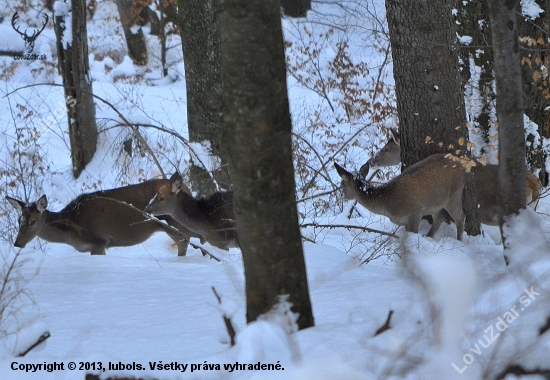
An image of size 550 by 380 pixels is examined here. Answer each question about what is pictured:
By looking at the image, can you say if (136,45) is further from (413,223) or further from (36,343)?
(36,343)

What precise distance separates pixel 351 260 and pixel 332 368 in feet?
12.9

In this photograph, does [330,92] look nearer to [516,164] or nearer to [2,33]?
[2,33]

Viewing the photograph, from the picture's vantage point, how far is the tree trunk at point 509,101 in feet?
15.2

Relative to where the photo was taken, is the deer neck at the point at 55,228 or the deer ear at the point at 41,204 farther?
the deer neck at the point at 55,228

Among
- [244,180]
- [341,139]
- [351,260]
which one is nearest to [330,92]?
[341,139]

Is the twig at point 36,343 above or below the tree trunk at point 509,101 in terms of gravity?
below

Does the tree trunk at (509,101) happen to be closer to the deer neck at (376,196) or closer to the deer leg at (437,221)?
the deer neck at (376,196)

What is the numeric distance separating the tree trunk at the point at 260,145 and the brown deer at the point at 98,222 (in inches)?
226

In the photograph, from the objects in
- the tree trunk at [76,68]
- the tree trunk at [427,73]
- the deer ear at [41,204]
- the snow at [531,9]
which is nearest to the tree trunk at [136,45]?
the tree trunk at [76,68]

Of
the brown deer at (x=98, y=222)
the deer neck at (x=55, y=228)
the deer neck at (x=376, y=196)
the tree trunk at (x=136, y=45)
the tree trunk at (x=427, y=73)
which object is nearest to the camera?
the tree trunk at (x=427, y=73)

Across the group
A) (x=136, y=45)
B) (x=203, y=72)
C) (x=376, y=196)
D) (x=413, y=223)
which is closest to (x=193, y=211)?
(x=203, y=72)

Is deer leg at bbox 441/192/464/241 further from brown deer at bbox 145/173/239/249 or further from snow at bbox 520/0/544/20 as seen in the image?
snow at bbox 520/0/544/20

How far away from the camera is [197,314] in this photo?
450 centimetres

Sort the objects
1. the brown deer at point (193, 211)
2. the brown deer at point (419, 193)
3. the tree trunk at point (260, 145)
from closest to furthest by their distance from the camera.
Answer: the tree trunk at point (260, 145), the brown deer at point (419, 193), the brown deer at point (193, 211)
